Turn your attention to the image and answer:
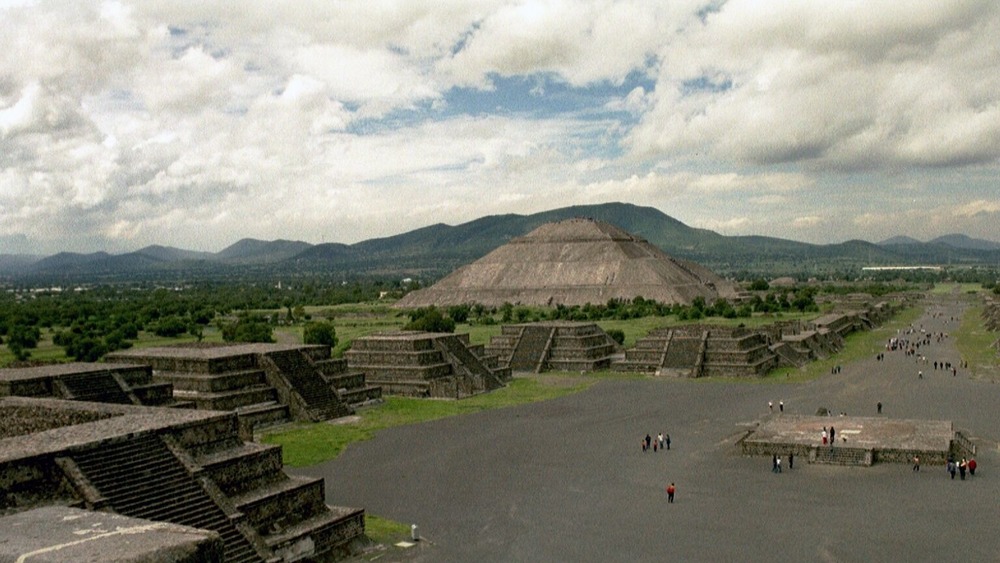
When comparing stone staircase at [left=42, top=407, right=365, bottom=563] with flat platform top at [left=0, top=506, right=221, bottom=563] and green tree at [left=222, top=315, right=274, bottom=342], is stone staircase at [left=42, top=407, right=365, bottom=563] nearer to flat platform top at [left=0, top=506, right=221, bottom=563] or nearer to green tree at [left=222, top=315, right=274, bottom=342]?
flat platform top at [left=0, top=506, right=221, bottom=563]

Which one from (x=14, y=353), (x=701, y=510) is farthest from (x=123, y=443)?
(x=14, y=353)

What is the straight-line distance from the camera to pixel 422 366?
5500 cm

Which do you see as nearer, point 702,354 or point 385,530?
point 385,530

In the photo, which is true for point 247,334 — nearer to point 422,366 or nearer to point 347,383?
point 422,366

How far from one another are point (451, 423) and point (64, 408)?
22.3 meters

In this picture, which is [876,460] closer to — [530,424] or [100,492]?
[530,424]

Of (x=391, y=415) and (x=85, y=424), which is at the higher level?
(x=85, y=424)

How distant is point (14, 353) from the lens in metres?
68.9

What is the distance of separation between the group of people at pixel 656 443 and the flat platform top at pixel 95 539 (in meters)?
26.7

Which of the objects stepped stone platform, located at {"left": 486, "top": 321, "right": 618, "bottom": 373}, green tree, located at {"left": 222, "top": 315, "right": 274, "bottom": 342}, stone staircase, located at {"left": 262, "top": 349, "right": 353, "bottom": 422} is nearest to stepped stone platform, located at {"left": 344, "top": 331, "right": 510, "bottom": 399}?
stone staircase, located at {"left": 262, "top": 349, "right": 353, "bottom": 422}

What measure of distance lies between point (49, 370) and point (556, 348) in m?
42.6

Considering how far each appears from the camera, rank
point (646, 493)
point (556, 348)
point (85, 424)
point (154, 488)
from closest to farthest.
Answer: point (154, 488) → point (85, 424) → point (646, 493) → point (556, 348)

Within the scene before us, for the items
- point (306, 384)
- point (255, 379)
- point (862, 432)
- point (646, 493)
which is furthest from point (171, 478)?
point (862, 432)

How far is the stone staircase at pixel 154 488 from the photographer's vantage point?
1925 centimetres
